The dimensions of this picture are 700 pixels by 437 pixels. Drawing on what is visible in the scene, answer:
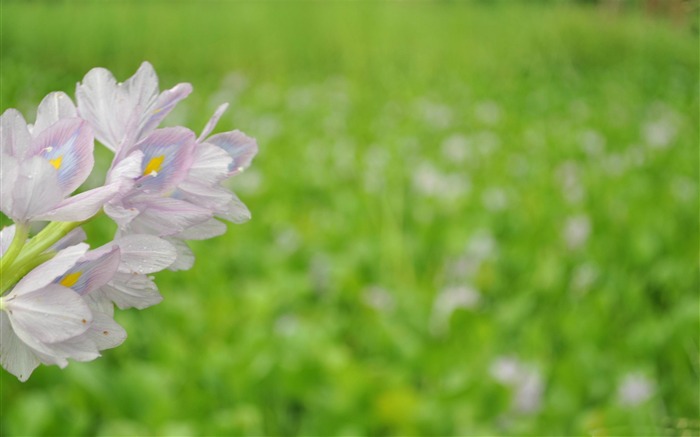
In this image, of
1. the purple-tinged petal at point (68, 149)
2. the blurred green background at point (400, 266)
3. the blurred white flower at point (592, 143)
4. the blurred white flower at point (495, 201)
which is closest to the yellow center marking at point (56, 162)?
the purple-tinged petal at point (68, 149)

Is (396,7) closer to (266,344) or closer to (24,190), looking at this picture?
(266,344)

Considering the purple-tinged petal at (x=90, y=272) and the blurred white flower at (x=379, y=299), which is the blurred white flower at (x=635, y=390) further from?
the purple-tinged petal at (x=90, y=272)

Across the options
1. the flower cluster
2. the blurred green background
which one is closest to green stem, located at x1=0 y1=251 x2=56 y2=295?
the flower cluster

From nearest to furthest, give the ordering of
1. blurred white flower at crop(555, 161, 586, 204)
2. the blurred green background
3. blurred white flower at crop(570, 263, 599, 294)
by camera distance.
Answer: the blurred green background → blurred white flower at crop(570, 263, 599, 294) → blurred white flower at crop(555, 161, 586, 204)

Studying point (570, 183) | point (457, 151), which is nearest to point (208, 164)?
point (570, 183)

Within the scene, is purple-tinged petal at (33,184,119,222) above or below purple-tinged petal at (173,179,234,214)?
below

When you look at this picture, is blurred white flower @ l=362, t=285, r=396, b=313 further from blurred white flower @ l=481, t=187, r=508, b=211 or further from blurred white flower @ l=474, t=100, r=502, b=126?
blurred white flower @ l=474, t=100, r=502, b=126

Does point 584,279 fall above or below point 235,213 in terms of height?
above

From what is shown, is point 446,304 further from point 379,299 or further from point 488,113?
point 488,113
